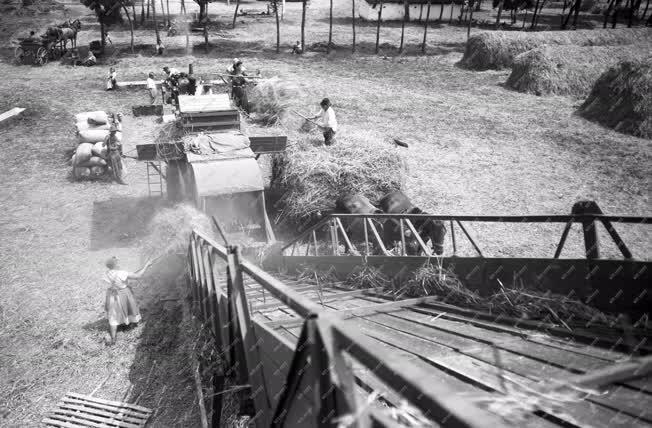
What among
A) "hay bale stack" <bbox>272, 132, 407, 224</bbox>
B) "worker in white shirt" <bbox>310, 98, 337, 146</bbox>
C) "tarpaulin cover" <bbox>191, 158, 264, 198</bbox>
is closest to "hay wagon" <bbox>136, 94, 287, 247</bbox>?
"tarpaulin cover" <bbox>191, 158, 264, 198</bbox>

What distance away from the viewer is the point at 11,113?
59.7ft

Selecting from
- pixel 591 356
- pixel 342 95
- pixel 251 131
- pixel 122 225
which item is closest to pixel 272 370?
pixel 591 356

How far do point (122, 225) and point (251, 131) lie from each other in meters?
4.21

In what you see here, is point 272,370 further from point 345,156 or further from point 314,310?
point 345,156

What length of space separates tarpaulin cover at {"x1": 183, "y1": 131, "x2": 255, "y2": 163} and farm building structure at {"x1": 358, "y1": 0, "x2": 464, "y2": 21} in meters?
35.9

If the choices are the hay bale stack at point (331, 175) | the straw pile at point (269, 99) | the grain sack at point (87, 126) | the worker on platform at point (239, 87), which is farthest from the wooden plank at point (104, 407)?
the worker on platform at point (239, 87)

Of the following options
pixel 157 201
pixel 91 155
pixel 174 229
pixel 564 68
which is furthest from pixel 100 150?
pixel 564 68

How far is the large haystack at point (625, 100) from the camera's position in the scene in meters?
16.0

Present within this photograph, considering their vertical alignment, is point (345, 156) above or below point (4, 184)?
above

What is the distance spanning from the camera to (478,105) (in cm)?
2008

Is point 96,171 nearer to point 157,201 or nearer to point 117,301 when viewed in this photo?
point 157,201

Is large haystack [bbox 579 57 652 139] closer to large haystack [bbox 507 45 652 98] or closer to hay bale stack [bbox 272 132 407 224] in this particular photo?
large haystack [bbox 507 45 652 98]

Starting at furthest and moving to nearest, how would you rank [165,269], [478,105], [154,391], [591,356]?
[478,105]
[165,269]
[154,391]
[591,356]

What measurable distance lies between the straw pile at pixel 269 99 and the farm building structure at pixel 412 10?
2611 cm
